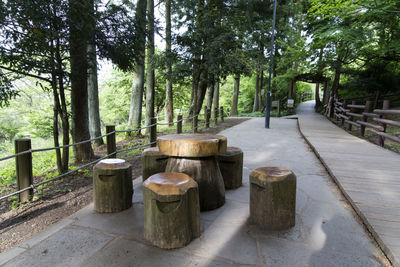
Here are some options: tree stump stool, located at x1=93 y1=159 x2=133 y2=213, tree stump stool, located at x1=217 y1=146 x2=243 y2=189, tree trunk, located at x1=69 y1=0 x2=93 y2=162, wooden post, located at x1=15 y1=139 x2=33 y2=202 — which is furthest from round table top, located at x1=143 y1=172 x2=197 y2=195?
tree trunk, located at x1=69 y1=0 x2=93 y2=162

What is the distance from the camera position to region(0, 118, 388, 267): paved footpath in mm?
1802

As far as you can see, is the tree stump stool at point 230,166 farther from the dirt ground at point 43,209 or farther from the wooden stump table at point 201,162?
the dirt ground at point 43,209

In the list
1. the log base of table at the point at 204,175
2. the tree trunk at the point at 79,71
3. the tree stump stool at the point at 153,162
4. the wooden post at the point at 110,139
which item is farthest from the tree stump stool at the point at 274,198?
the tree trunk at the point at 79,71

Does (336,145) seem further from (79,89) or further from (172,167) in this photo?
(79,89)

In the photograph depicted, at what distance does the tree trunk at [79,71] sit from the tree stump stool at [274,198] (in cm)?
313

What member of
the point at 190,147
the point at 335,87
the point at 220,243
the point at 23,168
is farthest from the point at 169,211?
the point at 335,87

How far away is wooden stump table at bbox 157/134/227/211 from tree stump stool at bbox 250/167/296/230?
49 cm

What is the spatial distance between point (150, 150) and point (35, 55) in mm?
2069

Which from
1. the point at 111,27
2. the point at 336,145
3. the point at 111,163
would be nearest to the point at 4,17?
the point at 111,27

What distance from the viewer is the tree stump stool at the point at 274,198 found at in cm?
217

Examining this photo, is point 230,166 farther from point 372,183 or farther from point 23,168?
point 23,168

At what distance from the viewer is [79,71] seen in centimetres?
374

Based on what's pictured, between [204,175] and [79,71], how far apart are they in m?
2.72

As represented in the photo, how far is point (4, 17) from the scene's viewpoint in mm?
2824
